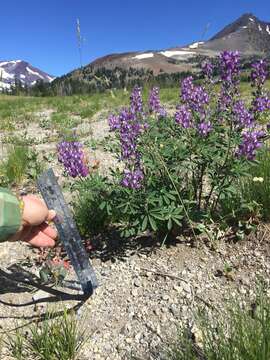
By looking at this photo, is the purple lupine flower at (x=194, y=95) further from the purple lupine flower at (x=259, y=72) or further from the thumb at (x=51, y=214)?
the thumb at (x=51, y=214)

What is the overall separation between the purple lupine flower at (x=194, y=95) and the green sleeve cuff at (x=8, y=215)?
185 cm

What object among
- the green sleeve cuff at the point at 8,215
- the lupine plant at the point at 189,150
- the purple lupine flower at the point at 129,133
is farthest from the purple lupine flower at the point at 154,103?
the green sleeve cuff at the point at 8,215

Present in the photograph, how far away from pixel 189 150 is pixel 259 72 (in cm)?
87

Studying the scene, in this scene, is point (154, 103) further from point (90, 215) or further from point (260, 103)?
point (90, 215)

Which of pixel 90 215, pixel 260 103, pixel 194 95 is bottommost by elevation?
pixel 90 215

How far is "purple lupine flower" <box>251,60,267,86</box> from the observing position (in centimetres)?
355

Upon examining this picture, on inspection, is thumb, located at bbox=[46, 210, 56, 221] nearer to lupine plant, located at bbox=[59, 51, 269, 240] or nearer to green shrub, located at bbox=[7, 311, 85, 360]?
green shrub, located at bbox=[7, 311, 85, 360]

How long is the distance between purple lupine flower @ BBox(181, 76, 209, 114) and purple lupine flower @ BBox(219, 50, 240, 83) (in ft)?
0.85

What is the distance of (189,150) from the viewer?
139 inches

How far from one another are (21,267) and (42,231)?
1299 mm

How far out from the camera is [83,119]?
1292 cm

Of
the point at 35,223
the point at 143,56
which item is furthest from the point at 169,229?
the point at 143,56

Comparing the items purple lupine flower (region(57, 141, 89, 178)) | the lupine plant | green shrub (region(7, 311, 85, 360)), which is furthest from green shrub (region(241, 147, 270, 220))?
green shrub (region(7, 311, 85, 360))

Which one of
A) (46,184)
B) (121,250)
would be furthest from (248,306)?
(46,184)
